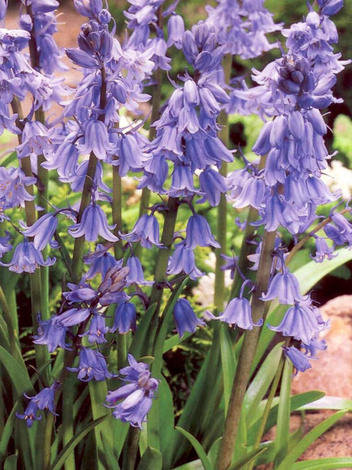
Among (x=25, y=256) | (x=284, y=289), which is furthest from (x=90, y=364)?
(x=284, y=289)

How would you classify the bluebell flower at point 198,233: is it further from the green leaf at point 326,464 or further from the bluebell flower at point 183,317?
the green leaf at point 326,464

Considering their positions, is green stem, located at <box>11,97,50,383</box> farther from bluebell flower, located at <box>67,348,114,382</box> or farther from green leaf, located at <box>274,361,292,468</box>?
green leaf, located at <box>274,361,292,468</box>

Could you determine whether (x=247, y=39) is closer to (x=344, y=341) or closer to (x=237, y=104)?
(x=237, y=104)

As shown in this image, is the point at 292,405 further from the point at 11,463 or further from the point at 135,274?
the point at 11,463

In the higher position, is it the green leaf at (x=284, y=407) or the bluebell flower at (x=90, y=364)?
the bluebell flower at (x=90, y=364)

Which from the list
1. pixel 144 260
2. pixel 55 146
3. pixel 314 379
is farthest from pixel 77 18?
pixel 55 146

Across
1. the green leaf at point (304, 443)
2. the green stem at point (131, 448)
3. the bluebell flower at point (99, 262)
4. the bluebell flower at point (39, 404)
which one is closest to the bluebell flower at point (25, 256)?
the bluebell flower at point (99, 262)
